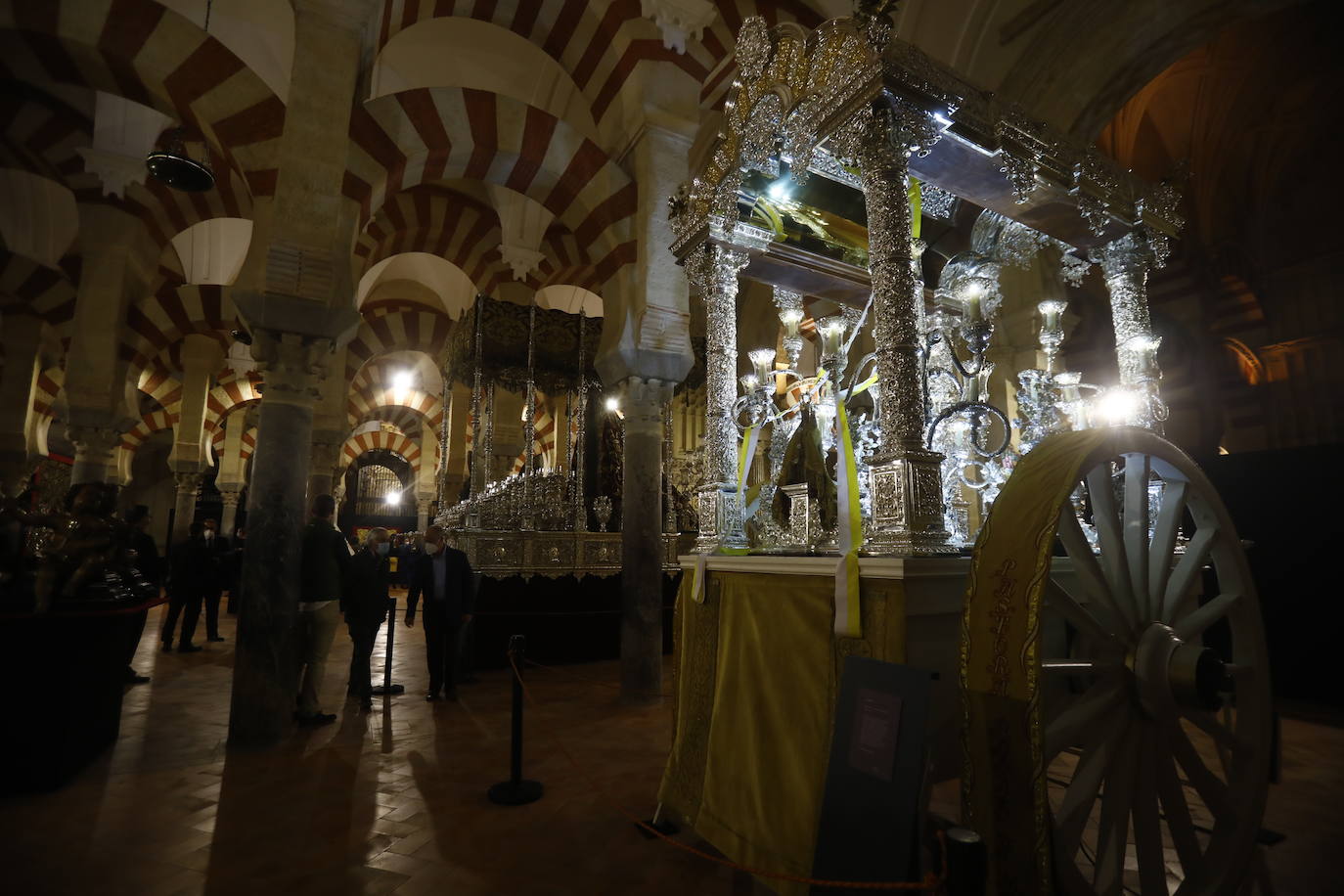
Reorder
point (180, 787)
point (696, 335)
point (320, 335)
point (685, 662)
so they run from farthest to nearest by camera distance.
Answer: point (696, 335) < point (320, 335) < point (180, 787) < point (685, 662)

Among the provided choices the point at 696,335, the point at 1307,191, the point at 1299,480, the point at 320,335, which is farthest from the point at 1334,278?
the point at 320,335

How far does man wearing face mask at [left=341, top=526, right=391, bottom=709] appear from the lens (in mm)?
5043

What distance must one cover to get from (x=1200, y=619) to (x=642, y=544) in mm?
4349

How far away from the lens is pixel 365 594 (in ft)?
16.7

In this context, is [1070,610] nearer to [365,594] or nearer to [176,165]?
[365,594]

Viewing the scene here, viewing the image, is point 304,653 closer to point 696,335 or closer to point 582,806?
point 582,806

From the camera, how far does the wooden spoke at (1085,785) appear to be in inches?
62.4

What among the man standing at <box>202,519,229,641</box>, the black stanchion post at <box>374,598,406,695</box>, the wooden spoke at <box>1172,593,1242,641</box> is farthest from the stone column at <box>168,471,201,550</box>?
the wooden spoke at <box>1172,593,1242,641</box>

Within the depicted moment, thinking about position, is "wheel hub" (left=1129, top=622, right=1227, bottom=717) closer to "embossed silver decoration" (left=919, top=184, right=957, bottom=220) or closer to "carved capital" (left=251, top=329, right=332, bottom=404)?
"embossed silver decoration" (left=919, top=184, right=957, bottom=220)

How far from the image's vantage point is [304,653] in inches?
184

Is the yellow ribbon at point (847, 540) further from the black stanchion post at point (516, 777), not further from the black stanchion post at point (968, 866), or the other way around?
the black stanchion post at point (516, 777)

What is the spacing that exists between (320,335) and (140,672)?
457 centimetres

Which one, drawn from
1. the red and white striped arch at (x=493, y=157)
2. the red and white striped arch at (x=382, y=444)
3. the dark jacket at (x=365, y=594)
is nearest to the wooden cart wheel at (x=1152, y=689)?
the dark jacket at (x=365, y=594)

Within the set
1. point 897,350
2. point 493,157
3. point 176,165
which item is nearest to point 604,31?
point 493,157
